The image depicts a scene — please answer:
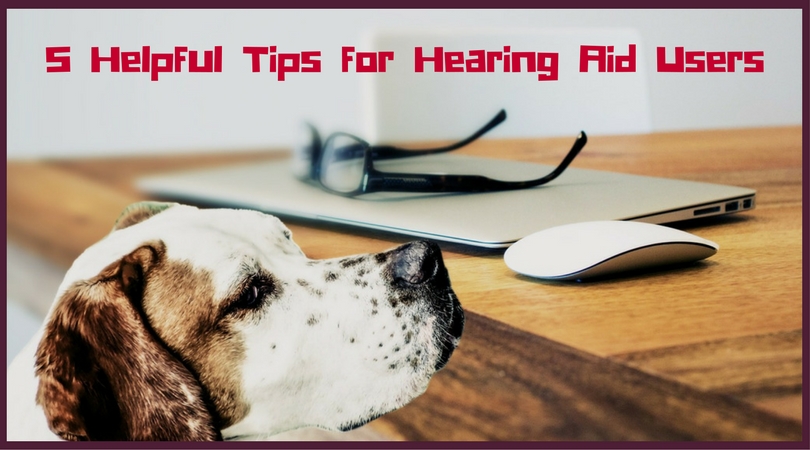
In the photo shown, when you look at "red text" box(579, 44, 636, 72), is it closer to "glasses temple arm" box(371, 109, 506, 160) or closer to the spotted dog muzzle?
"glasses temple arm" box(371, 109, 506, 160)

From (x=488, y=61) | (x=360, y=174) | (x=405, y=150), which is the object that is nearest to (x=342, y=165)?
(x=360, y=174)

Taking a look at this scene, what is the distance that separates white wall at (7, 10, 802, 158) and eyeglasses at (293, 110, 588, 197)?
54mm

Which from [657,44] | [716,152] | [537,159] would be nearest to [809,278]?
[537,159]

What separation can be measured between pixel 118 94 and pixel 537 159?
1.17 feet

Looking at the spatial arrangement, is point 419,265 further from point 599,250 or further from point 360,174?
point 360,174

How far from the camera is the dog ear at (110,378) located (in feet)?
1.06

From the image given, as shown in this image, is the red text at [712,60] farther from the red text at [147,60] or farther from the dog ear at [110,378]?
the dog ear at [110,378]

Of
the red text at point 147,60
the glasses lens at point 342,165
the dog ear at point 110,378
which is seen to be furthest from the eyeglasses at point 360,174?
the dog ear at point 110,378

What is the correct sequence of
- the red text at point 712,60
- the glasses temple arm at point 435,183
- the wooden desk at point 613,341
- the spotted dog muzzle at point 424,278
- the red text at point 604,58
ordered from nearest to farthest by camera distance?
the wooden desk at point 613,341, the spotted dog muzzle at point 424,278, the glasses temple arm at point 435,183, the red text at point 712,60, the red text at point 604,58

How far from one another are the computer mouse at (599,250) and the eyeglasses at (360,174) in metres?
0.13

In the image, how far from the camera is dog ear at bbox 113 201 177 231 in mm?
456

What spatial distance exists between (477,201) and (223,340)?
20 cm

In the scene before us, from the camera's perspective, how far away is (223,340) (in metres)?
0.37

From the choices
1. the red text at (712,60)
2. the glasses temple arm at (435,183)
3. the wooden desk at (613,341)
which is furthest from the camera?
the red text at (712,60)
